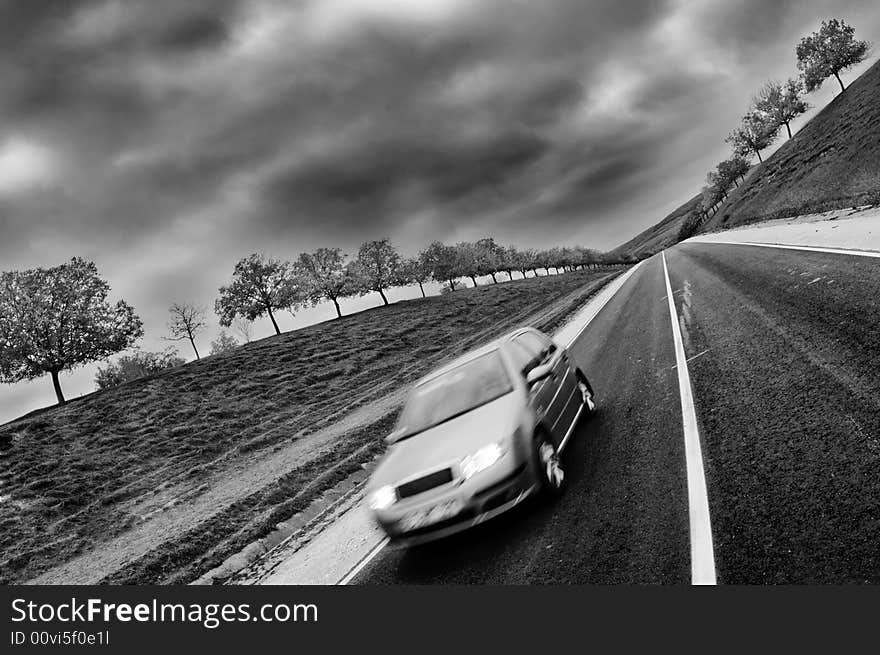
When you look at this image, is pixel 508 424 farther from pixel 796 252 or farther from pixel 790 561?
pixel 796 252

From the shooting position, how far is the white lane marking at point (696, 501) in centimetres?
301

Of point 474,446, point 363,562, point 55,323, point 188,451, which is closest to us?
point 474,446

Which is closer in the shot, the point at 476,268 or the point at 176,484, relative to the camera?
the point at 176,484

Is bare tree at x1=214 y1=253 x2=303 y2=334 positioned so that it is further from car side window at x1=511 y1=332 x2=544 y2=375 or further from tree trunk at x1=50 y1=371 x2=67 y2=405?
car side window at x1=511 y1=332 x2=544 y2=375

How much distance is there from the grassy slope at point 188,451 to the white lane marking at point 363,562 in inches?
119

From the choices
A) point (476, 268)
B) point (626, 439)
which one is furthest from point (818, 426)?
point (476, 268)

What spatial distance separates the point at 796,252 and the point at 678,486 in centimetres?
1370

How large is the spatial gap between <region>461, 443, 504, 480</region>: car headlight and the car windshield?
954 mm

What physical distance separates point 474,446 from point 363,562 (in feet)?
6.25

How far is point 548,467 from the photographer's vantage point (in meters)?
4.69

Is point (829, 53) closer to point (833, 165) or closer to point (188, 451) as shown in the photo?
point (833, 165)

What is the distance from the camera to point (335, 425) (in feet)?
48.6

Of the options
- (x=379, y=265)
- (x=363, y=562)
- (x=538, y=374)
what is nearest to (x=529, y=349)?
(x=538, y=374)

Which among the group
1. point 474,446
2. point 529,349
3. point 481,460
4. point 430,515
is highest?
point 529,349
